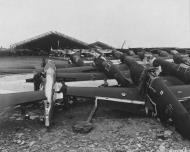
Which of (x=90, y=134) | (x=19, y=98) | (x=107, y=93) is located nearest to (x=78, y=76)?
(x=107, y=93)

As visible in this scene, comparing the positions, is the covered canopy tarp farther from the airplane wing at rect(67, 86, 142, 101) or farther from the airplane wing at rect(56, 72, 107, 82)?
the airplane wing at rect(67, 86, 142, 101)

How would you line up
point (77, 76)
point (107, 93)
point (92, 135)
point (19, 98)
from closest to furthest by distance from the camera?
point (92, 135) → point (19, 98) → point (107, 93) → point (77, 76)

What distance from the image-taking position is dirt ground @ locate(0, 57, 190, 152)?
8.64 m

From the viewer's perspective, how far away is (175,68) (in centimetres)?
1622

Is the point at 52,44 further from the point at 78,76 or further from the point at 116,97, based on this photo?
the point at 116,97

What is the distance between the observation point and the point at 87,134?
31.7ft

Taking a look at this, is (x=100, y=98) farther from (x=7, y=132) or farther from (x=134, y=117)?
(x=7, y=132)

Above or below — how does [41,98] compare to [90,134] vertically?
above

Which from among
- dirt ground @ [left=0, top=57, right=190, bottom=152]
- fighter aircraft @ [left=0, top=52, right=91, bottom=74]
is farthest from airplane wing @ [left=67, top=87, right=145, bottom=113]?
fighter aircraft @ [left=0, top=52, right=91, bottom=74]

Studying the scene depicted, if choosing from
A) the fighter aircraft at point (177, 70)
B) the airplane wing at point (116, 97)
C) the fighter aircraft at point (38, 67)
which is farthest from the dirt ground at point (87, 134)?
the fighter aircraft at point (38, 67)

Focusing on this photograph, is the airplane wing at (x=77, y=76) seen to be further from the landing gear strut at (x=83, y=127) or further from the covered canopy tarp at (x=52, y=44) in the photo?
the covered canopy tarp at (x=52, y=44)

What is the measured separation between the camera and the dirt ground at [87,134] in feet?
28.3

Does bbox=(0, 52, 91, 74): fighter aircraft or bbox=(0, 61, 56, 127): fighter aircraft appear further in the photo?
bbox=(0, 52, 91, 74): fighter aircraft

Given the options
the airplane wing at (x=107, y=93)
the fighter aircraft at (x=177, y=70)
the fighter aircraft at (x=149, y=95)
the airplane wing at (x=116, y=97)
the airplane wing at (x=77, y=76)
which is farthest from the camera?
the airplane wing at (x=77, y=76)
